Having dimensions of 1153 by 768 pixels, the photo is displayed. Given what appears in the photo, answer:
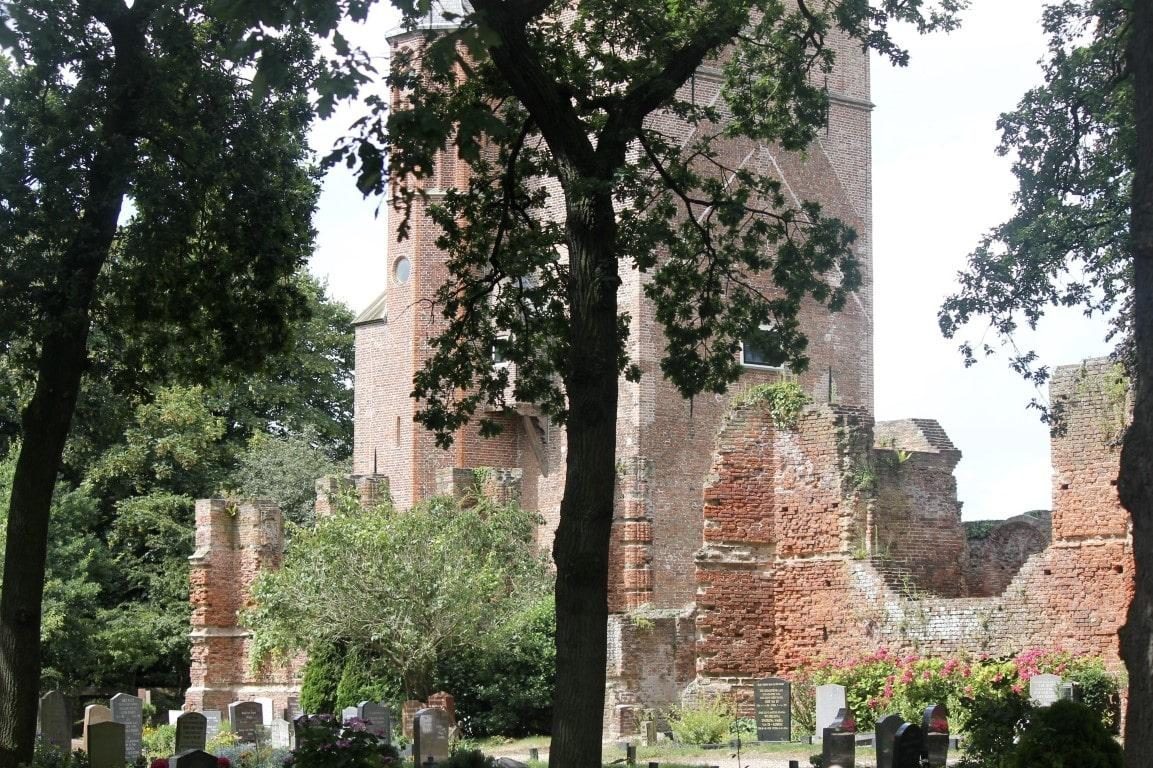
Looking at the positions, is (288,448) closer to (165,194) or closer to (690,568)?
(690,568)

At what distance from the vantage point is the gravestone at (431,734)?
880 inches

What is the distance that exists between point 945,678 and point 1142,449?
41.6 ft

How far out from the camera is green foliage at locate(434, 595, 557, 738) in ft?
104

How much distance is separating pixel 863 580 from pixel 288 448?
25.3m

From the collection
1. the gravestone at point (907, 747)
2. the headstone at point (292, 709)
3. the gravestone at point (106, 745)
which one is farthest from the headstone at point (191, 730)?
the gravestone at point (907, 747)

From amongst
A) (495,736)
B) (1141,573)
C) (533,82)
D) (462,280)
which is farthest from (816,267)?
(495,736)

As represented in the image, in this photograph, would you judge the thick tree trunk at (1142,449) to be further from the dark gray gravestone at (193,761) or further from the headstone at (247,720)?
the headstone at (247,720)

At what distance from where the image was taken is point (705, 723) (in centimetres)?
2683

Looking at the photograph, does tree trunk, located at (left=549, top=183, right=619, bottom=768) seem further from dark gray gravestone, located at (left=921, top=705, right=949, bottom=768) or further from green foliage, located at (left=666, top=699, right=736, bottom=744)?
green foliage, located at (left=666, top=699, right=736, bottom=744)

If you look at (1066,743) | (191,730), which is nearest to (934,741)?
(1066,743)

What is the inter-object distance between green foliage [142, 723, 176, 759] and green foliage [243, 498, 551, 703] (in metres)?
3.16

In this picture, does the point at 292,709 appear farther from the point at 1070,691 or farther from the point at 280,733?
the point at 1070,691

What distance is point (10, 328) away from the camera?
19109 millimetres

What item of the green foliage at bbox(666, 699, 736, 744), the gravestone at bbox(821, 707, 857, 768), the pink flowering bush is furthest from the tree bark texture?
the pink flowering bush
